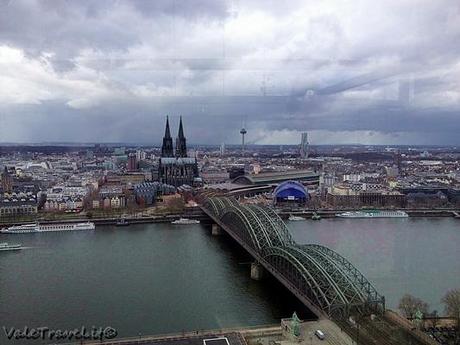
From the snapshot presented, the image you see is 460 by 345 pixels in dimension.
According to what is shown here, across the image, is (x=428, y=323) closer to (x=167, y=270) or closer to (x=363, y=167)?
(x=167, y=270)

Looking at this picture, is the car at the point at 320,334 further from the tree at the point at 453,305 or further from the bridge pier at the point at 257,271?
the bridge pier at the point at 257,271

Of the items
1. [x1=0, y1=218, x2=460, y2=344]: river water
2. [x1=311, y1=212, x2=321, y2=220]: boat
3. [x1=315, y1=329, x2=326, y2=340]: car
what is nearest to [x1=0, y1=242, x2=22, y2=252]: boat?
[x1=0, y1=218, x2=460, y2=344]: river water

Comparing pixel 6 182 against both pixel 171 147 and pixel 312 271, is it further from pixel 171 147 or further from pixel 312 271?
pixel 312 271

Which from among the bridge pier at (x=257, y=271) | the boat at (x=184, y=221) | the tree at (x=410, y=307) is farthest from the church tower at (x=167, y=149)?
the tree at (x=410, y=307)

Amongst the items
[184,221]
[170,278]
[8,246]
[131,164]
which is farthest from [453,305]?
[131,164]

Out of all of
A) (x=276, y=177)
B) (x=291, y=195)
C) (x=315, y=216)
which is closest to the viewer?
(x=315, y=216)

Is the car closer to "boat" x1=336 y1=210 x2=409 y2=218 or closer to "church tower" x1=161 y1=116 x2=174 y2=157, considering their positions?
"boat" x1=336 y1=210 x2=409 y2=218
